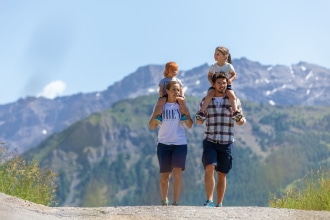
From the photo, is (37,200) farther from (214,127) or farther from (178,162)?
(214,127)

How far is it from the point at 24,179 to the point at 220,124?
11.8ft

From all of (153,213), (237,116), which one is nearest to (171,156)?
(237,116)

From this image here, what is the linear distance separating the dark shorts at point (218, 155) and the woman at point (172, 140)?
38 cm

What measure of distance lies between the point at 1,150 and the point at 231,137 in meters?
4.21

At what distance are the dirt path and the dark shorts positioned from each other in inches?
53.0

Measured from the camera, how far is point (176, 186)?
9.93 m

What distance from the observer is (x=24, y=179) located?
10.9 m

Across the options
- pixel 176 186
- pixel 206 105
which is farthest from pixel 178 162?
pixel 206 105

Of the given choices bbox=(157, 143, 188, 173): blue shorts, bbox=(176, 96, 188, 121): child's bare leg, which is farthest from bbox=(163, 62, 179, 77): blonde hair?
bbox=(157, 143, 188, 173): blue shorts

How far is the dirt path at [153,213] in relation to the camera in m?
7.72

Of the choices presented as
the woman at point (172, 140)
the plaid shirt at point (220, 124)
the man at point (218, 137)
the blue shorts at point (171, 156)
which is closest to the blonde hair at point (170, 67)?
the woman at point (172, 140)

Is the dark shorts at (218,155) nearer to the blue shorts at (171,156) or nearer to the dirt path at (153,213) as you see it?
the blue shorts at (171,156)

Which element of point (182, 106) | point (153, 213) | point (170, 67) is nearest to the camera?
point (153, 213)

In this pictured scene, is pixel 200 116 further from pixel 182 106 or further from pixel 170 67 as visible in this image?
pixel 170 67
